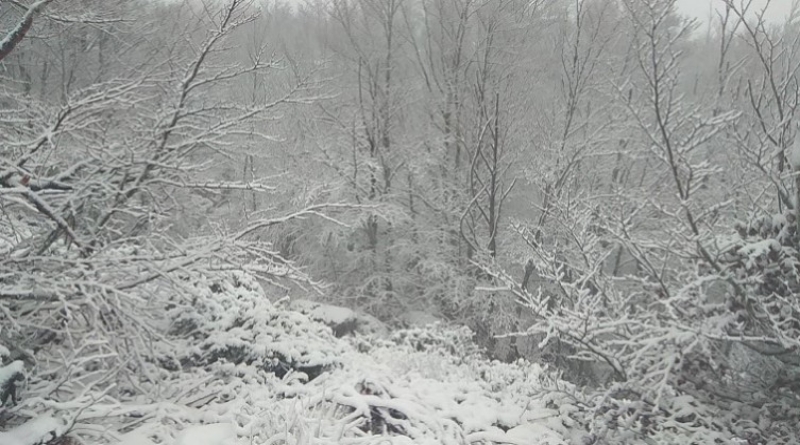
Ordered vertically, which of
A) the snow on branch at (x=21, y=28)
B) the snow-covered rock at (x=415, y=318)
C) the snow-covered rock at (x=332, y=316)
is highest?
the snow on branch at (x=21, y=28)

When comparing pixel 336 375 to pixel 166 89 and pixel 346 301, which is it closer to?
pixel 166 89

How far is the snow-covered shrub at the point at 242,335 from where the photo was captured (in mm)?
5707

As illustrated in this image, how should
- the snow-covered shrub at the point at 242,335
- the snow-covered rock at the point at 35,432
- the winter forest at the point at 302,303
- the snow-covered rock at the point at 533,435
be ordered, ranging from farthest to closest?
the snow-covered shrub at the point at 242,335, the snow-covered rock at the point at 533,435, the winter forest at the point at 302,303, the snow-covered rock at the point at 35,432

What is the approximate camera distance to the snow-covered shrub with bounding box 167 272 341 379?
571 cm

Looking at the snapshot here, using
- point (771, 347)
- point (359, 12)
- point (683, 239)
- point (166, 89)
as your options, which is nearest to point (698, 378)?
point (771, 347)

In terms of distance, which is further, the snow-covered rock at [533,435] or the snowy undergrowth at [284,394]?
the snow-covered rock at [533,435]

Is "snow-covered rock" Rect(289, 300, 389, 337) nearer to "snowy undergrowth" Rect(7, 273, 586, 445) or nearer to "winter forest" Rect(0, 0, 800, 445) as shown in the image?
"winter forest" Rect(0, 0, 800, 445)

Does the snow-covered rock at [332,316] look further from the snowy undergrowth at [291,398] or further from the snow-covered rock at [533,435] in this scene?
the snow-covered rock at [533,435]

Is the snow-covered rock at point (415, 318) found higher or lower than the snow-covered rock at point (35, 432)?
lower

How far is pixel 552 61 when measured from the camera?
1439 cm

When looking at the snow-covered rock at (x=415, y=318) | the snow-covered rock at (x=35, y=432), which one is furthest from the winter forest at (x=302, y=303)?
the snow-covered rock at (x=415, y=318)

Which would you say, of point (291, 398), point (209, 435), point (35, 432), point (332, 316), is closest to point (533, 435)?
point (291, 398)

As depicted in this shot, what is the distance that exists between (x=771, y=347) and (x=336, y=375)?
3989mm

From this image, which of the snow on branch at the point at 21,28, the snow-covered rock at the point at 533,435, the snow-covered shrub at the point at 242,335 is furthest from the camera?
the snow-covered shrub at the point at 242,335
